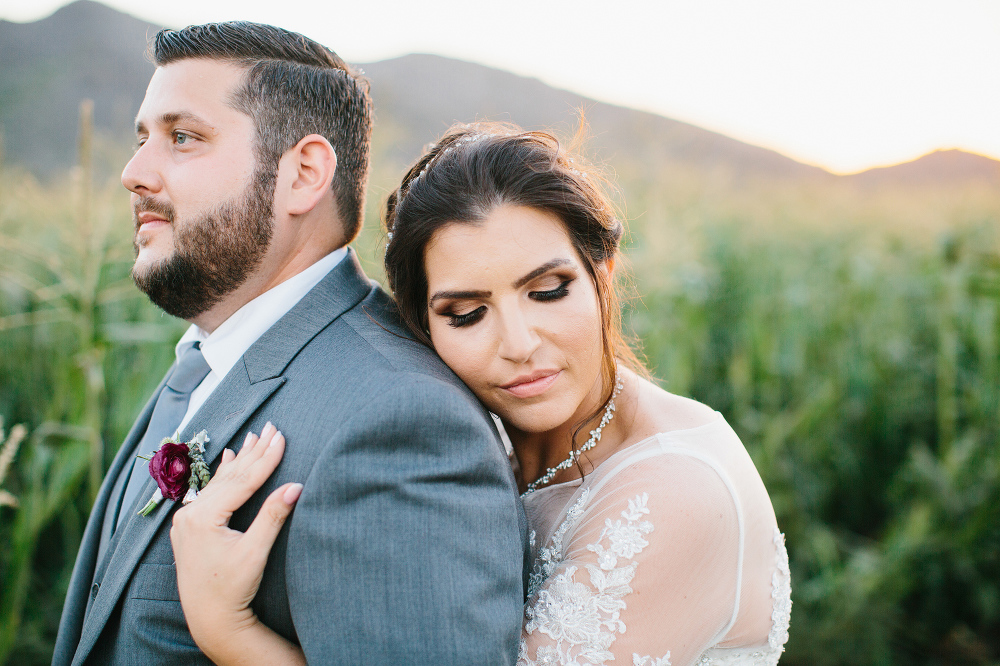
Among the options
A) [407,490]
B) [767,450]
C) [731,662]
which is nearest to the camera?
[407,490]

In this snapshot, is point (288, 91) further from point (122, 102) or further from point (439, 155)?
point (122, 102)

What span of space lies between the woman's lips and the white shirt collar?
26.0 inches

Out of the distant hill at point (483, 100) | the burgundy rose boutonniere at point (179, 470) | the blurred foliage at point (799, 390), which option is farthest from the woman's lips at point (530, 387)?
the distant hill at point (483, 100)

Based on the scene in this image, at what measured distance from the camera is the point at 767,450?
4164mm

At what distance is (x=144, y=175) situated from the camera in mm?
1816

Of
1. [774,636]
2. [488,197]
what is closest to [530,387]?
[488,197]

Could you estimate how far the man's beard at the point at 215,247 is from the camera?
1.81m

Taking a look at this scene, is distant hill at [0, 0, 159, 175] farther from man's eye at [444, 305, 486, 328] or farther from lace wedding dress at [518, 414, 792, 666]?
lace wedding dress at [518, 414, 792, 666]

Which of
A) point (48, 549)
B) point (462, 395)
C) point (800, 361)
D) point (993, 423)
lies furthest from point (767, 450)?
point (48, 549)

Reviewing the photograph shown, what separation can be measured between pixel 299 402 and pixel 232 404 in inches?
9.1

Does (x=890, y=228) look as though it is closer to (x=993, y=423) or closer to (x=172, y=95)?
(x=993, y=423)

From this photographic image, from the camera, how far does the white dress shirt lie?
1.85 m

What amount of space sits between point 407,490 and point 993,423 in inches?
196

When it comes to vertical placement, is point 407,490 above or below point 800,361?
above
